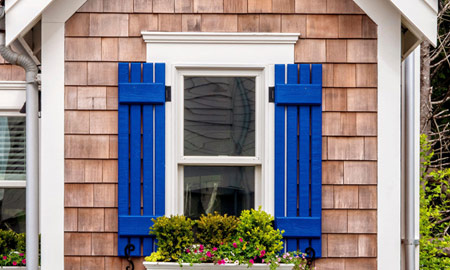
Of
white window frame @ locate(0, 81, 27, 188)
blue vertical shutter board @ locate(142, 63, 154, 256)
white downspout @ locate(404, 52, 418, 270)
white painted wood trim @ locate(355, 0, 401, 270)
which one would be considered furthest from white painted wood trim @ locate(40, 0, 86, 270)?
white downspout @ locate(404, 52, 418, 270)

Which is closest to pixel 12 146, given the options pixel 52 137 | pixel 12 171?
pixel 12 171

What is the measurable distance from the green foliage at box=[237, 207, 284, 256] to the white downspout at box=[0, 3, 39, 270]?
142 centimetres

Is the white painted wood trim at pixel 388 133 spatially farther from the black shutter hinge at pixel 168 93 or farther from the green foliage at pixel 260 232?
the black shutter hinge at pixel 168 93

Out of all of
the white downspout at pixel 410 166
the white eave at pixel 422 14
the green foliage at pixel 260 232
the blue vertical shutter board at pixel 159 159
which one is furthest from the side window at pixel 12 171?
the white downspout at pixel 410 166

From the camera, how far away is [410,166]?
15.1 feet

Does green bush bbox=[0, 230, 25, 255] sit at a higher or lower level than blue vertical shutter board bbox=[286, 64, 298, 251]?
lower

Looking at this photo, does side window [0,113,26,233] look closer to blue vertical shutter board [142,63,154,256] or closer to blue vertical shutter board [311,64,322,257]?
blue vertical shutter board [142,63,154,256]

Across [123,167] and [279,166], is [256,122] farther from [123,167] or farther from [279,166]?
[123,167]

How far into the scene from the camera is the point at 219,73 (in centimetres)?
361

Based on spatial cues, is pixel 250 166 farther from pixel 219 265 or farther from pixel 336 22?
pixel 336 22

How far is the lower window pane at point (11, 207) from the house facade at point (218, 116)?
1.00 metres

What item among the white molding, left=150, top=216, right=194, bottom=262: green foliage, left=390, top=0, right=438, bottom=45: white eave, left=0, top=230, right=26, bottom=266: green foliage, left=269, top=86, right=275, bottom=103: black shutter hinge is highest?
left=390, top=0, right=438, bottom=45: white eave

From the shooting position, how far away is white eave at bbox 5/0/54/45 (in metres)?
3.30

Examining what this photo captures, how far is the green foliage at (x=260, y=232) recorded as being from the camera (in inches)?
131
